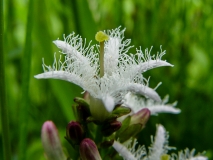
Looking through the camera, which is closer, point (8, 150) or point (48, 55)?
point (8, 150)

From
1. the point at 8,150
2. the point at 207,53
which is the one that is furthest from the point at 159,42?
the point at 8,150

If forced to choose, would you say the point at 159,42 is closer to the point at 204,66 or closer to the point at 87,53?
the point at 204,66

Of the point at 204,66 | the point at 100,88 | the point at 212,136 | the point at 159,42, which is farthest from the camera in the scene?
the point at 204,66

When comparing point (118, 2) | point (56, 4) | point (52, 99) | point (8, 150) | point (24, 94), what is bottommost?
point (8, 150)

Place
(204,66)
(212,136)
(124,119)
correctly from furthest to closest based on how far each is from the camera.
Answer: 1. (204,66)
2. (212,136)
3. (124,119)

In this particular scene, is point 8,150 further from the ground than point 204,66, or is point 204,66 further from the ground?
point 204,66

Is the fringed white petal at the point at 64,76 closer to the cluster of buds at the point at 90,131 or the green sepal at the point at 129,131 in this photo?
the cluster of buds at the point at 90,131

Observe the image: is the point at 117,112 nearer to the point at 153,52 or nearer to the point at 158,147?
the point at 158,147
